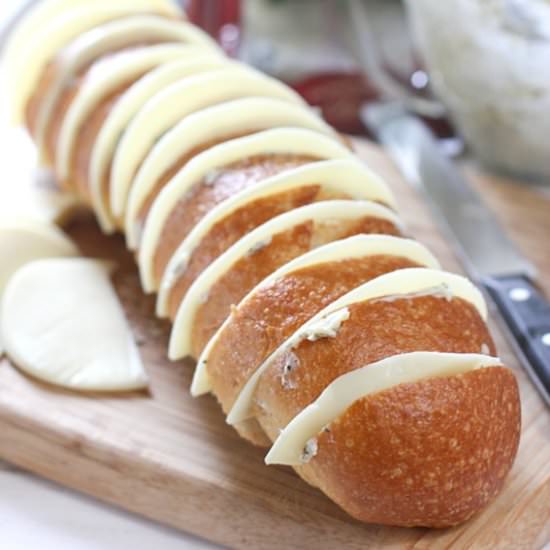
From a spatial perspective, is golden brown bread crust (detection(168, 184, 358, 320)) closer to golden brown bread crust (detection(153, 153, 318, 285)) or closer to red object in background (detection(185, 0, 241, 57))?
golden brown bread crust (detection(153, 153, 318, 285))

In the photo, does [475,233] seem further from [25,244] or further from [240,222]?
[25,244]

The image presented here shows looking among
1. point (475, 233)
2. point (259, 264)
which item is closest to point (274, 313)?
point (259, 264)

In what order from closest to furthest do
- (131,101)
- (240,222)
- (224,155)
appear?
1. (240,222)
2. (224,155)
3. (131,101)

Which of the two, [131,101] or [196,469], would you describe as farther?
[131,101]

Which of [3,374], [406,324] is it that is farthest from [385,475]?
[3,374]

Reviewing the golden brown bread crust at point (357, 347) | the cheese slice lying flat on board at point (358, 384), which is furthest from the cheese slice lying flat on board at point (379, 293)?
the cheese slice lying flat on board at point (358, 384)

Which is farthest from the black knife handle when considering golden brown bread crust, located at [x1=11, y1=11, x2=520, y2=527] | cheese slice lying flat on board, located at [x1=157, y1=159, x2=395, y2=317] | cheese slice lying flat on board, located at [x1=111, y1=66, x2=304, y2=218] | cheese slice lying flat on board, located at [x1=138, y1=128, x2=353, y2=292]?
cheese slice lying flat on board, located at [x1=111, y1=66, x2=304, y2=218]

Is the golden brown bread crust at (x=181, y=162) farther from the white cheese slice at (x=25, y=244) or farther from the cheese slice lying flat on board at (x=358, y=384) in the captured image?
the cheese slice lying flat on board at (x=358, y=384)
